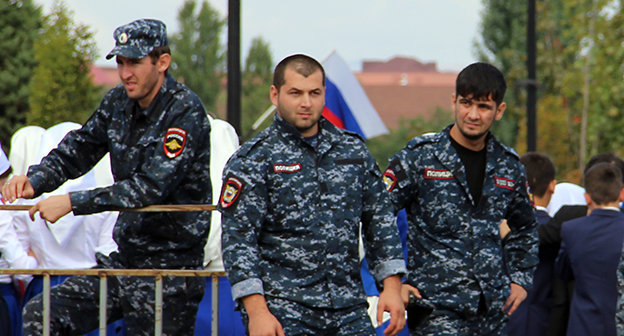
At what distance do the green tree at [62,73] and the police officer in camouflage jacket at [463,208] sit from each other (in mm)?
7744

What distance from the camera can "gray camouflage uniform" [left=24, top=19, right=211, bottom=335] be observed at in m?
4.75

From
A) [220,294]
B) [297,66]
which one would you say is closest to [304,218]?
[297,66]

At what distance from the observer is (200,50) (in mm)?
47656

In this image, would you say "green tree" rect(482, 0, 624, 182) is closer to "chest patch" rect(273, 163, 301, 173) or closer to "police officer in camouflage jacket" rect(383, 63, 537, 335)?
"police officer in camouflage jacket" rect(383, 63, 537, 335)

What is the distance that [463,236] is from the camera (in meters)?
4.84

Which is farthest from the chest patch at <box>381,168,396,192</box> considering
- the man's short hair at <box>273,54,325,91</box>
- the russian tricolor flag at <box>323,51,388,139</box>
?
the russian tricolor flag at <box>323,51,388,139</box>

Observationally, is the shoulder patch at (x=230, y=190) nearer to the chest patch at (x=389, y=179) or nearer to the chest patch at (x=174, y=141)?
the chest patch at (x=174, y=141)

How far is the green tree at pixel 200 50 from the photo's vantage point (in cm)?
4691

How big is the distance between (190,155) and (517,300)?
178 centimetres

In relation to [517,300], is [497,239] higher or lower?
higher

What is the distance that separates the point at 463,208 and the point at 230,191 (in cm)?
135

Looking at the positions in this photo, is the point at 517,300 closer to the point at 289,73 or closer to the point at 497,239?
the point at 497,239

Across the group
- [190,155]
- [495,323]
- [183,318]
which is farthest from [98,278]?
[495,323]

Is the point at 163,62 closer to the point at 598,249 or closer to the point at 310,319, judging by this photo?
the point at 310,319
